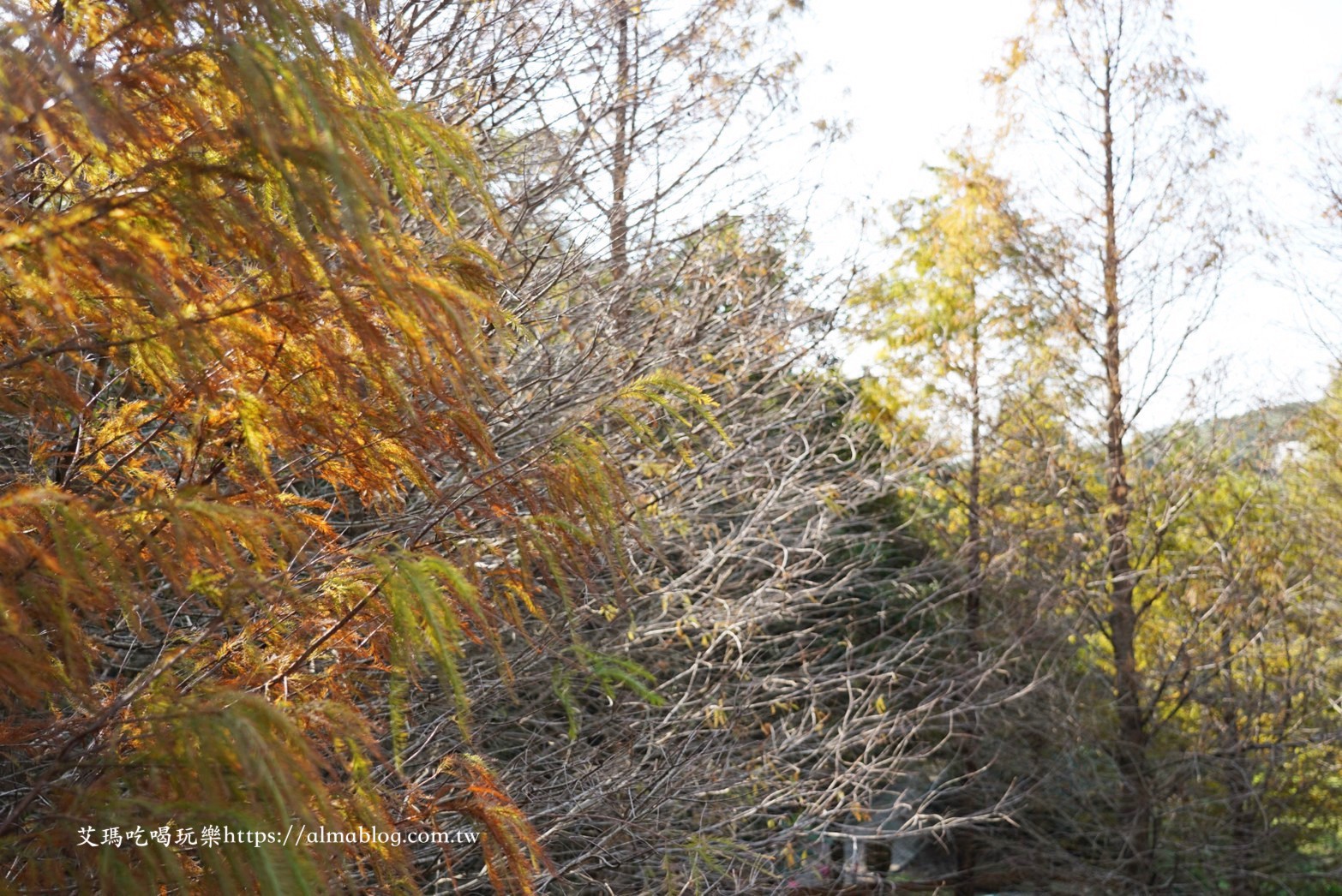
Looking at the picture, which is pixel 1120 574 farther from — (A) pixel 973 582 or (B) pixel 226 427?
(B) pixel 226 427

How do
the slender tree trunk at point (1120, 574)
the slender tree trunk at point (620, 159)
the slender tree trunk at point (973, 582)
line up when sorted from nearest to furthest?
1. the slender tree trunk at point (620, 159)
2. the slender tree trunk at point (1120, 574)
3. the slender tree trunk at point (973, 582)

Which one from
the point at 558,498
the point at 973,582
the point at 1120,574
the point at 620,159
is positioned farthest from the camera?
the point at 973,582

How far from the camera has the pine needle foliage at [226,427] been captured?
4.97 ft

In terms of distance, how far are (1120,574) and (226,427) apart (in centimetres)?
839

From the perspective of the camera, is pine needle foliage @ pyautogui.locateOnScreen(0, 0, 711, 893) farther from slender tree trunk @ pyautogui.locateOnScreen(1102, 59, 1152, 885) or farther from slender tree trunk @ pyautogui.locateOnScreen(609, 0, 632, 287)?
slender tree trunk @ pyautogui.locateOnScreen(1102, 59, 1152, 885)

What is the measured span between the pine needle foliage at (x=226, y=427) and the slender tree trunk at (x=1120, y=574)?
7681 mm

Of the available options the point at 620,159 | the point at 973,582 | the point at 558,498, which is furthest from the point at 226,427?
the point at 973,582

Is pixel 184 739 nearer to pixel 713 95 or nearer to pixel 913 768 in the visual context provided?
pixel 713 95

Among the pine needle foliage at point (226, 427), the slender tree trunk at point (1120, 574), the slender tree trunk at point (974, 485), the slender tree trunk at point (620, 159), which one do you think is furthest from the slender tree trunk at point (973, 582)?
the pine needle foliage at point (226, 427)

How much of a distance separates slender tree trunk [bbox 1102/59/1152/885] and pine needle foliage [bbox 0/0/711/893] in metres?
7.68

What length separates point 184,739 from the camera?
1.50 metres

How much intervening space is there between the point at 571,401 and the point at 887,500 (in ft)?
21.4

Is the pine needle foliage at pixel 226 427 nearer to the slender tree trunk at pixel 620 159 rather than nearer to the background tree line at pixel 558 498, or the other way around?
the background tree line at pixel 558 498

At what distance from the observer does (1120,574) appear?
920 cm
